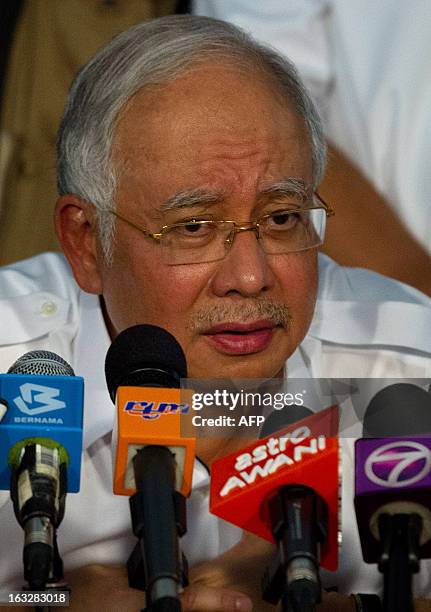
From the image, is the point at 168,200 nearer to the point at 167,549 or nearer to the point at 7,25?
the point at 167,549

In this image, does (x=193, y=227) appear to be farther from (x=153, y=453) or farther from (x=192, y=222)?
(x=153, y=453)

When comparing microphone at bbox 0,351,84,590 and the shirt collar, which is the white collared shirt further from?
microphone at bbox 0,351,84,590

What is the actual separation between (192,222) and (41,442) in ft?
3.03

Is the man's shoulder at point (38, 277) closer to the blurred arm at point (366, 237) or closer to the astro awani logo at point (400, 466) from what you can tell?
the blurred arm at point (366, 237)

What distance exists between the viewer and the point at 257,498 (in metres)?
1.51

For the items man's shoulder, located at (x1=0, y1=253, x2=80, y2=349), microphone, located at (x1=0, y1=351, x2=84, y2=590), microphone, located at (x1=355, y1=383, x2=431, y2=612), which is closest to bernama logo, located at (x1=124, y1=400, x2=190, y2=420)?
microphone, located at (x1=0, y1=351, x2=84, y2=590)

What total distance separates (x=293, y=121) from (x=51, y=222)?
1.18 metres

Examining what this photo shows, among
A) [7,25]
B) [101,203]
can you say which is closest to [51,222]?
[7,25]

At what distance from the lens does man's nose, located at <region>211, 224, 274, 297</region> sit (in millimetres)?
2248

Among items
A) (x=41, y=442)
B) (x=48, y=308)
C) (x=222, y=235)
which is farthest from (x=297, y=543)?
(x=48, y=308)

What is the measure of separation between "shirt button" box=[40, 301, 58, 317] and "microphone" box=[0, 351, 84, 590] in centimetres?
119

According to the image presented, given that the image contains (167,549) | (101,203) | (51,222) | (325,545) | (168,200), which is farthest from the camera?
(51,222)

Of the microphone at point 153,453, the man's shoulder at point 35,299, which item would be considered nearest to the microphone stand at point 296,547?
the microphone at point 153,453

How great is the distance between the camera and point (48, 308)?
2.78m
